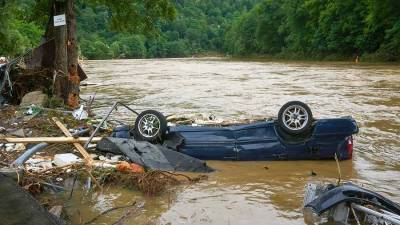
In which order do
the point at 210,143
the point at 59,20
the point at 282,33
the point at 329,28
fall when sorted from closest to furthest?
the point at 210,143, the point at 59,20, the point at 329,28, the point at 282,33

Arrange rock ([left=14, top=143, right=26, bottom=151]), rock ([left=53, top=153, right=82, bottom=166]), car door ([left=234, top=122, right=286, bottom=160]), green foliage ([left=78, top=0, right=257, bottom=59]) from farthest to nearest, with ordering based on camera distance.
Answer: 1. green foliage ([left=78, top=0, right=257, bottom=59])
2. car door ([left=234, top=122, right=286, bottom=160])
3. rock ([left=14, top=143, right=26, bottom=151])
4. rock ([left=53, top=153, right=82, bottom=166])

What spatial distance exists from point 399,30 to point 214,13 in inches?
5838

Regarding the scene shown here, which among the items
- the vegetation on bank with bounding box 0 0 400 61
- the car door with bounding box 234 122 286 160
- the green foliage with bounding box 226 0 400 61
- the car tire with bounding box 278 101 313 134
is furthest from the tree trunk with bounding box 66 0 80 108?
the green foliage with bounding box 226 0 400 61

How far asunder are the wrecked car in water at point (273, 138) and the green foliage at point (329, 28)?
4168cm

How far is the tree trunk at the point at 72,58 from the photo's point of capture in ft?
48.0

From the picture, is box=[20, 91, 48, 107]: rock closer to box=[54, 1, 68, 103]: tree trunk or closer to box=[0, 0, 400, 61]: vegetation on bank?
box=[54, 1, 68, 103]: tree trunk

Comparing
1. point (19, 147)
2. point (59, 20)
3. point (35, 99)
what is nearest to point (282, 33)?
point (59, 20)

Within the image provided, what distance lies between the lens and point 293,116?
9039 mm

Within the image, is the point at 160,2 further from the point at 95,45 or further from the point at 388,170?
the point at 95,45

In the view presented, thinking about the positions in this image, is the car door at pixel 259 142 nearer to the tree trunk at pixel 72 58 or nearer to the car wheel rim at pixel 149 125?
the car wheel rim at pixel 149 125

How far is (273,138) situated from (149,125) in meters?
2.27

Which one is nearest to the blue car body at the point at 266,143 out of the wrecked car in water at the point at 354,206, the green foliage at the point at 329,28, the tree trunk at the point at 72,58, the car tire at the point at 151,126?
the car tire at the point at 151,126

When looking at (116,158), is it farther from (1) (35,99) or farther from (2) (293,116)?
(1) (35,99)

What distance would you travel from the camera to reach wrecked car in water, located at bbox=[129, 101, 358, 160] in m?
8.99
